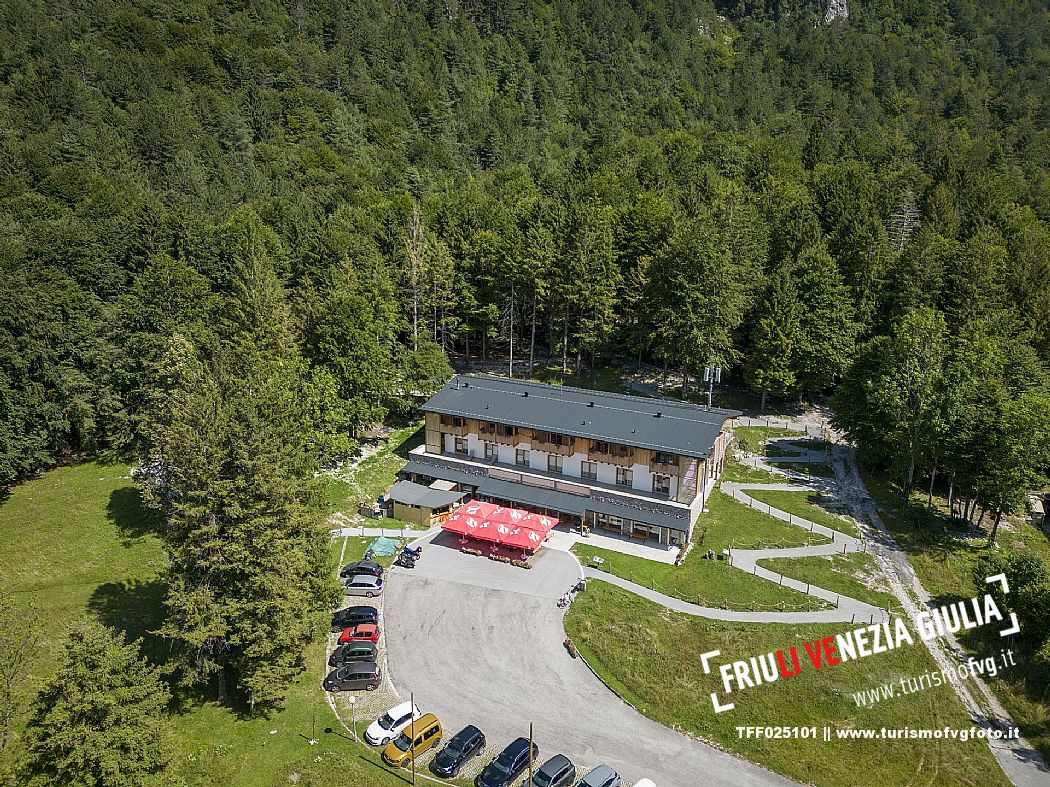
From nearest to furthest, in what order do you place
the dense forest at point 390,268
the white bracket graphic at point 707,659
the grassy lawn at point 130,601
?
the grassy lawn at point 130,601, the white bracket graphic at point 707,659, the dense forest at point 390,268

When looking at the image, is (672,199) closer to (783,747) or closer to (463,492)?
(463,492)

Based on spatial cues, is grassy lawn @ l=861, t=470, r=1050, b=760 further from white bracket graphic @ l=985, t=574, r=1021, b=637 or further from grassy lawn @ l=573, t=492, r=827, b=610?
grassy lawn @ l=573, t=492, r=827, b=610

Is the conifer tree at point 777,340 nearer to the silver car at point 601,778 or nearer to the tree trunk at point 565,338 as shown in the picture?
the tree trunk at point 565,338

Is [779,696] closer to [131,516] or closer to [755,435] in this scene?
[755,435]

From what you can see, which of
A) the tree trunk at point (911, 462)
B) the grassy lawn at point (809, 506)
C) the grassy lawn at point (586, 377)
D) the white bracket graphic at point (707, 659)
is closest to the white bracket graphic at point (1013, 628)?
the grassy lawn at point (809, 506)

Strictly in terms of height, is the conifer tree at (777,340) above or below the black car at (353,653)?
above

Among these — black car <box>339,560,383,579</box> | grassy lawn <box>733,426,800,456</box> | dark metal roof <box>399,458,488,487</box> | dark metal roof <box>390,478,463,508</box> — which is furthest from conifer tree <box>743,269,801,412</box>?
black car <box>339,560,383,579</box>

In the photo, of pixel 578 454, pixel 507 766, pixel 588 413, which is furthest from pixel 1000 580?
pixel 507 766

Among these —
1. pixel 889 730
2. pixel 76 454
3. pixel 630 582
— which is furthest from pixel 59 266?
pixel 889 730
